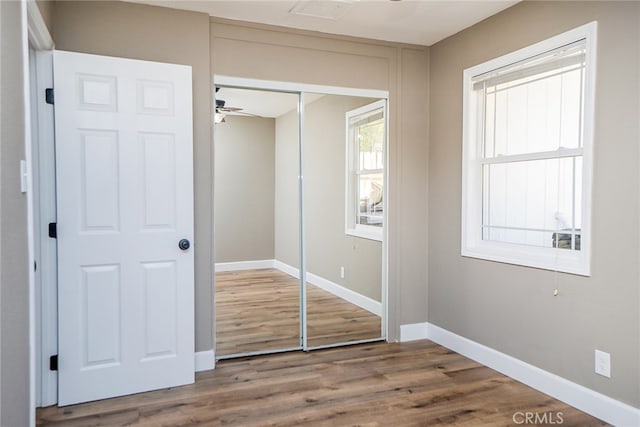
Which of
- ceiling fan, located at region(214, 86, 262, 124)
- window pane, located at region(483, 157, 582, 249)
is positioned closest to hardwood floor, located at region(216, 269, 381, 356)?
ceiling fan, located at region(214, 86, 262, 124)

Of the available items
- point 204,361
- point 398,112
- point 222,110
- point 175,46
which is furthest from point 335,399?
point 175,46

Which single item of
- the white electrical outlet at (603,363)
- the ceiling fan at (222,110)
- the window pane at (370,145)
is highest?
the ceiling fan at (222,110)

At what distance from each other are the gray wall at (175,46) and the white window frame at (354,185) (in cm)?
121

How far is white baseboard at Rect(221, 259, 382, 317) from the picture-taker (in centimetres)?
353

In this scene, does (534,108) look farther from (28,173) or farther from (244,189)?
(28,173)

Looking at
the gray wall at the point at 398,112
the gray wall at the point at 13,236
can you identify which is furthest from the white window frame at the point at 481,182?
the gray wall at the point at 13,236

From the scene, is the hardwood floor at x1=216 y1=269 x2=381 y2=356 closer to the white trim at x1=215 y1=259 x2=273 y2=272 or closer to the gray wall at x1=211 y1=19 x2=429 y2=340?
the white trim at x1=215 y1=259 x2=273 y2=272

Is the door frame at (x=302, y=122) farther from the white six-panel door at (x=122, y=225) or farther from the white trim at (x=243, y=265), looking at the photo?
the white six-panel door at (x=122, y=225)

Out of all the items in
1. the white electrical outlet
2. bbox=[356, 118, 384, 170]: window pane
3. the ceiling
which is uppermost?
the ceiling

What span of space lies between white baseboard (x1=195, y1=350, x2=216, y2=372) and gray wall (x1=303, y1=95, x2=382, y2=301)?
40.3 inches

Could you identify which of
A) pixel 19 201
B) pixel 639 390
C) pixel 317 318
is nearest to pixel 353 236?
pixel 317 318

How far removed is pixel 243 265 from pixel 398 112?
73.3 inches

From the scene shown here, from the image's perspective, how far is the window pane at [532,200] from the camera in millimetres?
2689

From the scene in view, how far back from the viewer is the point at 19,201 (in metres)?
1.71
